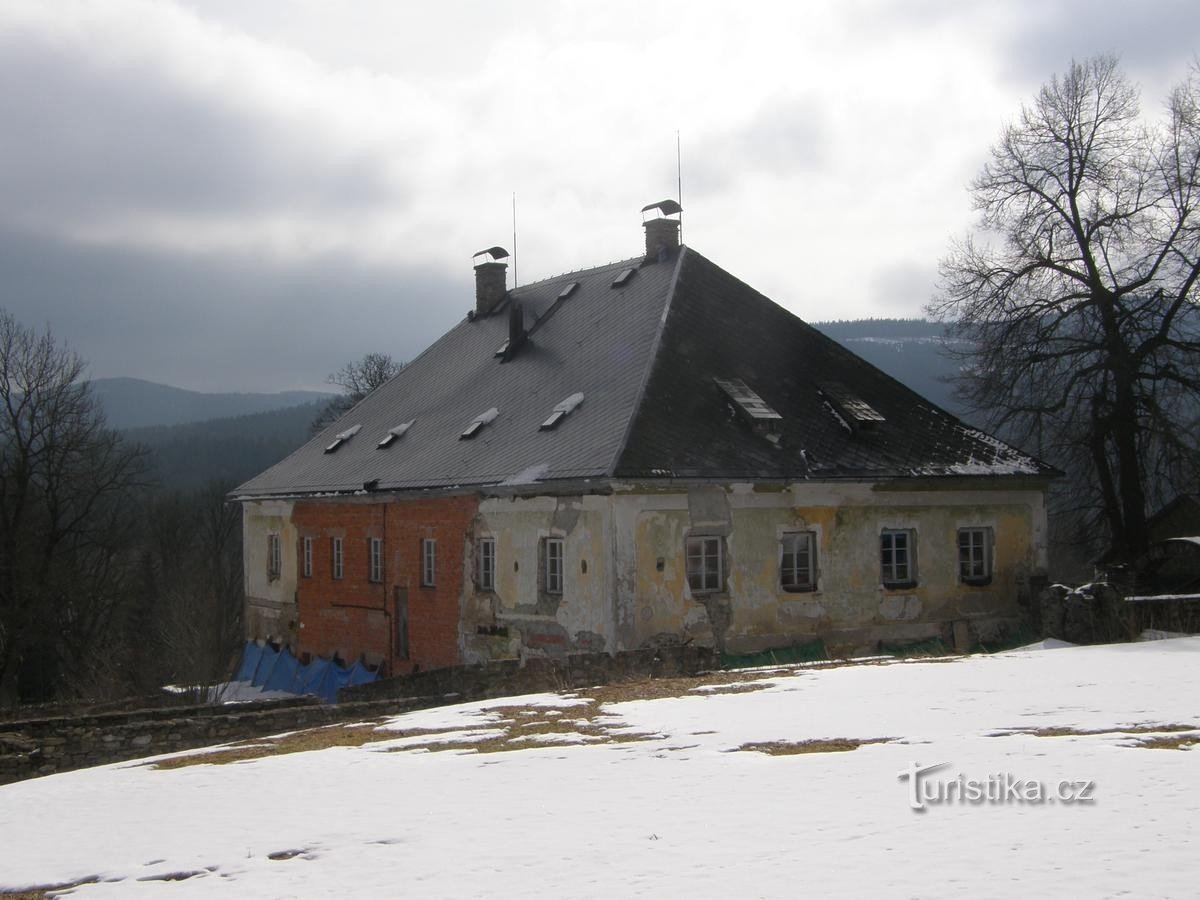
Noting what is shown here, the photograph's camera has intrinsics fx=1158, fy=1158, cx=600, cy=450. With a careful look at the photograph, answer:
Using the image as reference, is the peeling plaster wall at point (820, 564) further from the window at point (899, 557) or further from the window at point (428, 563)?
the window at point (428, 563)

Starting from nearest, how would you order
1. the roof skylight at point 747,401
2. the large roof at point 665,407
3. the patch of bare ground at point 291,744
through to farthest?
1. the patch of bare ground at point 291,744
2. the large roof at point 665,407
3. the roof skylight at point 747,401

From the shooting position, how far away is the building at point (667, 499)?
717 inches

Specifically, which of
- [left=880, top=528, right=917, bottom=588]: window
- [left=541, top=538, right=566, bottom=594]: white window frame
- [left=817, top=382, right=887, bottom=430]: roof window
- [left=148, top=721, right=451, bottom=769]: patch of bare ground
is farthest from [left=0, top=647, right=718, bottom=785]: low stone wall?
[left=817, top=382, right=887, bottom=430]: roof window

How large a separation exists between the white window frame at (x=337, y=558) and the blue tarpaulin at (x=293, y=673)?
6.51 ft

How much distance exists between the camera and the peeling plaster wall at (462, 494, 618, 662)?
58.7ft

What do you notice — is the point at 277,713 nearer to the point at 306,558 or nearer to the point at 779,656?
the point at 779,656

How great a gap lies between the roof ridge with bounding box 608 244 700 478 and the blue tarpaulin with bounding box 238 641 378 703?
861 cm

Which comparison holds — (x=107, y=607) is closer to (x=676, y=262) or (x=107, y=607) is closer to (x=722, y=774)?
(x=676, y=262)

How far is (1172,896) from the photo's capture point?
5453 millimetres

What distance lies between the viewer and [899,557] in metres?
20.7

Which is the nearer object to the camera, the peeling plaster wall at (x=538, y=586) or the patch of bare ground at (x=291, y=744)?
the patch of bare ground at (x=291, y=744)

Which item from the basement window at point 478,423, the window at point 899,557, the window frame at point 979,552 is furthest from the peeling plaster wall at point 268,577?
the window frame at point 979,552

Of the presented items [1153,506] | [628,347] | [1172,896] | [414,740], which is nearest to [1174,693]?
[1172,896]

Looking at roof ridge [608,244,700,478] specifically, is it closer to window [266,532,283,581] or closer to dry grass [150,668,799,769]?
dry grass [150,668,799,769]
